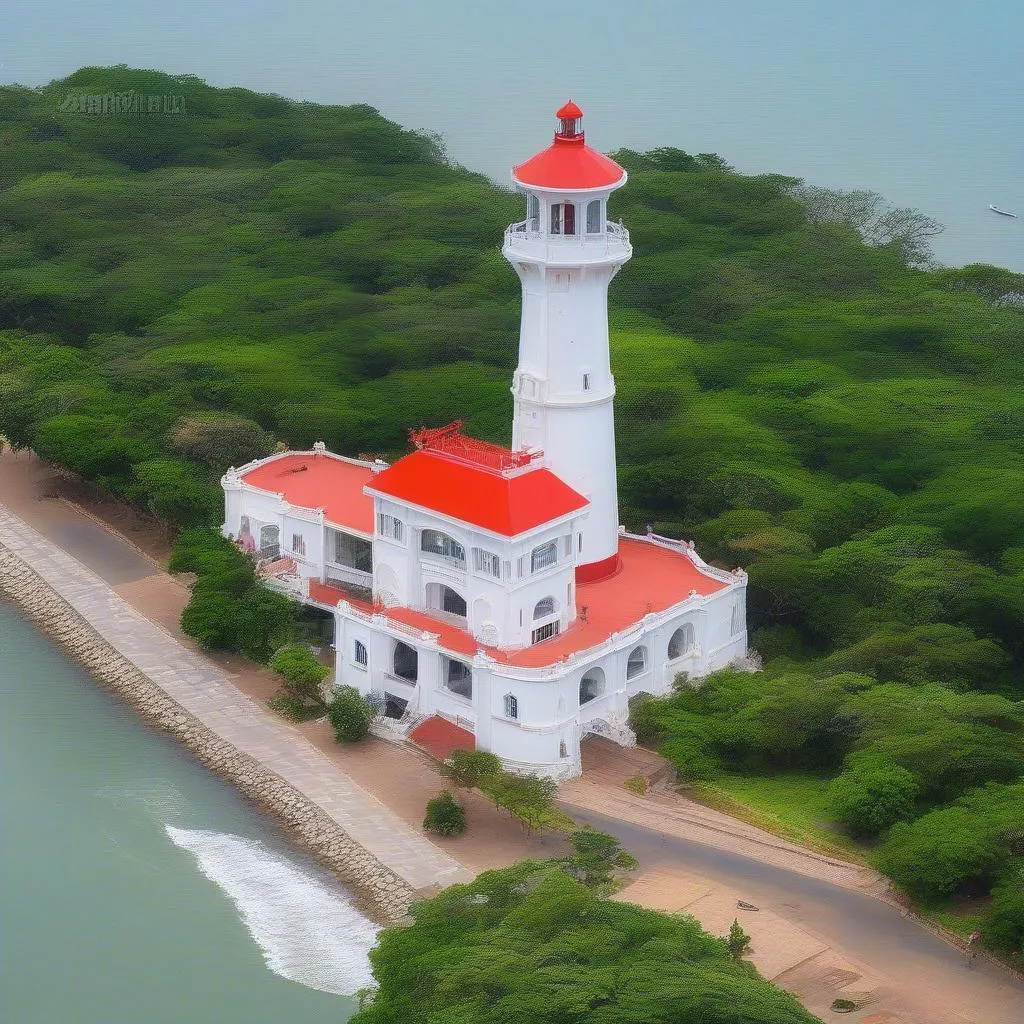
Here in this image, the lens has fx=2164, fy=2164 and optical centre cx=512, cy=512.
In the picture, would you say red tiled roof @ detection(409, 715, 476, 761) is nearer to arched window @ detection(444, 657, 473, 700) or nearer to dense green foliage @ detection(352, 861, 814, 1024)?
arched window @ detection(444, 657, 473, 700)

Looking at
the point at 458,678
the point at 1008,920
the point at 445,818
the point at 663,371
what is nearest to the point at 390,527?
the point at 458,678

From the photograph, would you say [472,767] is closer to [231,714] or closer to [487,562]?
[487,562]

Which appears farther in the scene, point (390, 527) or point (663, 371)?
point (663, 371)

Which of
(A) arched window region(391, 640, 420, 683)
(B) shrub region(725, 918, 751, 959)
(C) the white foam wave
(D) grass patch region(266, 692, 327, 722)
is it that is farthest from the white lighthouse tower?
(B) shrub region(725, 918, 751, 959)

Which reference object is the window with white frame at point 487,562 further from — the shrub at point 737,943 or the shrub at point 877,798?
the shrub at point 737,943

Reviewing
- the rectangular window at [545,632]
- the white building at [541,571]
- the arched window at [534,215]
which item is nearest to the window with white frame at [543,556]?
the white building at [541,571]

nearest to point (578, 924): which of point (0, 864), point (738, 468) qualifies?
point (0, 864)
